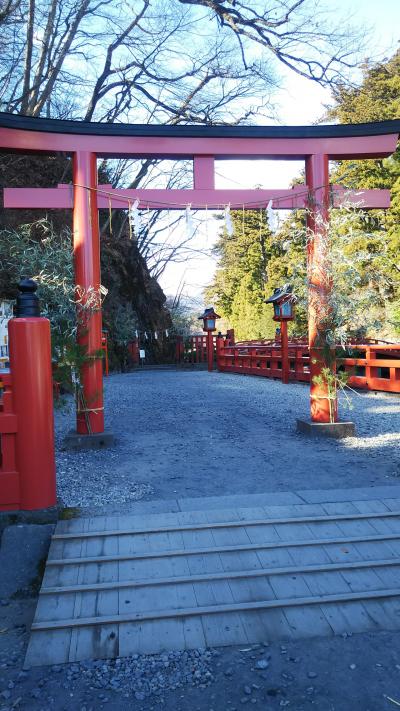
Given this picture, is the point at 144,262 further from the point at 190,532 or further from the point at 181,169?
the point at 190,532

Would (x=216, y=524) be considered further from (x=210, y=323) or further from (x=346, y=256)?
(x=210, y=323)

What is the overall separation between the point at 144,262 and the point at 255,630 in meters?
26.8

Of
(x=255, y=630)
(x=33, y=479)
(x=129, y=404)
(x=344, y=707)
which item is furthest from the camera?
(x=129, y=404)

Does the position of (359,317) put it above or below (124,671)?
above

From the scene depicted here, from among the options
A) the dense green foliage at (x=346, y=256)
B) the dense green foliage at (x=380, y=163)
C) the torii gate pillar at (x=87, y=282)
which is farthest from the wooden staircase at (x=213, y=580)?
the dense green foliage at (x=380, y=163)

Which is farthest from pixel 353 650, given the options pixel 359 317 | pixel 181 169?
pixel 181 169

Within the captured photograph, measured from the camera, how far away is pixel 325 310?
248 inches

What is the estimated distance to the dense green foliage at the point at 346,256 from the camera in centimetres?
623

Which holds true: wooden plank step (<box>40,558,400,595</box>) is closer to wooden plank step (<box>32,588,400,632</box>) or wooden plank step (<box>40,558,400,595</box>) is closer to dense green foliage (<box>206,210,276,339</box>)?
wooden plank step (<box>32,588,400,632</box>)

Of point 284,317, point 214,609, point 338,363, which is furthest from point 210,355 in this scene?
point 214,609

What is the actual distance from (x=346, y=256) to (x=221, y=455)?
2.78m

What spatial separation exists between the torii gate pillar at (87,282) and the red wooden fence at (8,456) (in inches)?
92.6

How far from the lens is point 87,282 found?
6223 millimetres

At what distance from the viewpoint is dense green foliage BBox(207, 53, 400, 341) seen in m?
6.23
